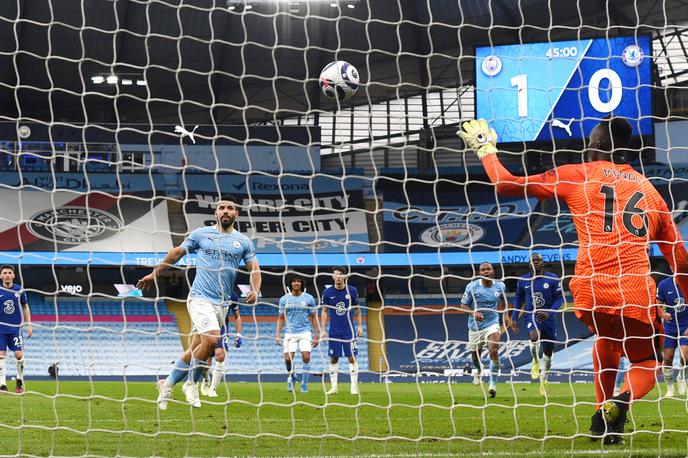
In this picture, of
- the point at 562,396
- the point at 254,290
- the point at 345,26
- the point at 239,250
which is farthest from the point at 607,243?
the point at 345,26

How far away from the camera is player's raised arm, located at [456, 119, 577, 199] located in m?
6.46

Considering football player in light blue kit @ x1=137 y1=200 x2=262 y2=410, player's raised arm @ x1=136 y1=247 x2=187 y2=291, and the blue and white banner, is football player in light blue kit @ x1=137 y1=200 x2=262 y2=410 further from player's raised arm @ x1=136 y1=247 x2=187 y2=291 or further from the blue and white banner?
the blue and white banner

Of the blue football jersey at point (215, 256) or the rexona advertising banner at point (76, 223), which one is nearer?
the blue football jersey at point (215, 256)

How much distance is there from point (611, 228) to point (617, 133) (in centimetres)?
75

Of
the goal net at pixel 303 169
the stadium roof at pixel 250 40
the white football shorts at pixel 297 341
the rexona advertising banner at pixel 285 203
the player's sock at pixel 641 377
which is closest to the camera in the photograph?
the player's sock at pixel 641 377

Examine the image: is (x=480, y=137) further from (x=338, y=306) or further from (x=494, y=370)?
(x=338, y=306)

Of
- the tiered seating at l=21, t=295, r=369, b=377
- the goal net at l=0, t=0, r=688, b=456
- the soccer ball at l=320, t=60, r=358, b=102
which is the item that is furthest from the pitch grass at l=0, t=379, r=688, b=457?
the tiered seating at l=21, t=295, r=369, b=377

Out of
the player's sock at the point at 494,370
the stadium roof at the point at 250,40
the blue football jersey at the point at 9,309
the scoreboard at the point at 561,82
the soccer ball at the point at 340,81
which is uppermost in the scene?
the stadium roof at the point at 250,40

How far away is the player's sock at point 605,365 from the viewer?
6754 mm

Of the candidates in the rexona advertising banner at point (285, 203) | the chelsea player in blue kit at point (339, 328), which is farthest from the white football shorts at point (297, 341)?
the rexona advertising banner at point (285, 203)

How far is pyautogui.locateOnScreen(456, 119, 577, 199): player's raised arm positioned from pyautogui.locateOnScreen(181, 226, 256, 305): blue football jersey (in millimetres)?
3482

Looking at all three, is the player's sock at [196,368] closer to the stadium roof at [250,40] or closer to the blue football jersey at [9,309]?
the blue football jersey at [9,309]

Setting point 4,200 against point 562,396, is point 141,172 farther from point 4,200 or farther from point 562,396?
point 562,396

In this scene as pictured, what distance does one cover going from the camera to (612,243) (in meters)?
6.52
